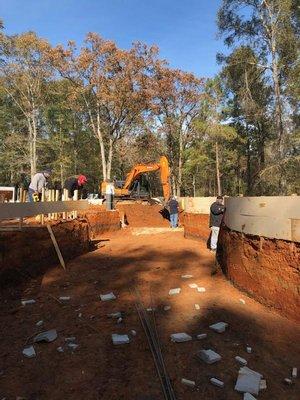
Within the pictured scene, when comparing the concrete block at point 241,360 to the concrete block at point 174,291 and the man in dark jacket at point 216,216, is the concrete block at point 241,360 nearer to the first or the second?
the concrete block at point 174,291

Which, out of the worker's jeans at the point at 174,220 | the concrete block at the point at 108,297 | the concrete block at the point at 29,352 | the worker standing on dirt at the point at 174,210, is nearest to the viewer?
the concrete block at the point at 29,352

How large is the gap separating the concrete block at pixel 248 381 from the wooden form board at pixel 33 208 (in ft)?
18.4

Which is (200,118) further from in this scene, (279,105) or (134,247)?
(134,247)

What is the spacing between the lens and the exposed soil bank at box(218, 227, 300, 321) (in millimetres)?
7227

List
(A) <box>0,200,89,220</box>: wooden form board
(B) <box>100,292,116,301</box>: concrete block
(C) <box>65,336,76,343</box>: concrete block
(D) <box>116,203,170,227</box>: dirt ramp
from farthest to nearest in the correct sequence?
(D) <box>116,203,170,227</box>: dirt ramp → (A) <box>0,200,89,220</box>: wooden form board → (B) <box>100,292,116,301</box>: concrete block → (C) <box>65,336,76,343</box>: concrete block

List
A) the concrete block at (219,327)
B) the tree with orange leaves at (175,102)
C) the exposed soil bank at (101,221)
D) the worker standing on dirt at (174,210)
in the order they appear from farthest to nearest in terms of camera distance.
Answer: the tree with orange leaves at (175,102), the worker standing on dirt at (174,210), the exposed soil bank at (101,221), the concrete block at (219,327)

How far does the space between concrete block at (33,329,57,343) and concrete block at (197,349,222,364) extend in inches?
93.1

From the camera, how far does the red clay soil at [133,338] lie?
5449 mm

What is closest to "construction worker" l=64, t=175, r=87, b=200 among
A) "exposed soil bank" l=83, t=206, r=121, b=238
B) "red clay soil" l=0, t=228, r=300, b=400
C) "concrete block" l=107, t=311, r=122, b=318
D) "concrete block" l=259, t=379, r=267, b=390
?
"exposed soil bank" l=83, t=206, r=121, b=238

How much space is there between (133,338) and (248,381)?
2.04 meters

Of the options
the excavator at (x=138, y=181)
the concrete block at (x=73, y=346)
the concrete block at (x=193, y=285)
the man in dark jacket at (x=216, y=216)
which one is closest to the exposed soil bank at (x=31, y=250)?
the concrete block at (x=73, y=346)

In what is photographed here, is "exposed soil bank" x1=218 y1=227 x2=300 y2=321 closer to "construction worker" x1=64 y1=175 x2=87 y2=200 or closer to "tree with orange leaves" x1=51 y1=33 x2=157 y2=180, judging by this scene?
"construction worker" x1=64 y1=175 x2=87 y2=200

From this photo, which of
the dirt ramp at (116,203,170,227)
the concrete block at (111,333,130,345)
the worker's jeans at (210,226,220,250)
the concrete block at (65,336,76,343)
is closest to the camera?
the concrete block at (111,333,130,345)

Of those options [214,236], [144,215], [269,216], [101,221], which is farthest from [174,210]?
[269,216]
